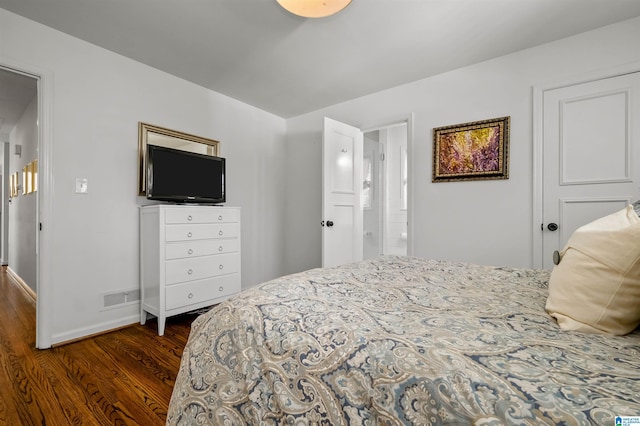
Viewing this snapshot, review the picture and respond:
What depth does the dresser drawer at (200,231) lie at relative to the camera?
240 cm

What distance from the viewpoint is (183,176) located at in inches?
107

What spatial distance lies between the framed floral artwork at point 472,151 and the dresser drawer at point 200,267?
2.27 meters

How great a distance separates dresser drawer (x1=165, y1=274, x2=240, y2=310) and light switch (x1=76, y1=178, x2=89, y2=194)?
1068 mm

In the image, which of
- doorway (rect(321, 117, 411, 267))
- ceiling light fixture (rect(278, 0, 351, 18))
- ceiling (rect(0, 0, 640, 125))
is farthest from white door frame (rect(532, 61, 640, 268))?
ceiling light fixture (rect(278, 0, 351, 18))

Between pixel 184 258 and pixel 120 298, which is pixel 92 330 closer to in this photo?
pixel 120 298

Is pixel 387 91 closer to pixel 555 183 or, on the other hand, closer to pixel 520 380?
pixel 555 183

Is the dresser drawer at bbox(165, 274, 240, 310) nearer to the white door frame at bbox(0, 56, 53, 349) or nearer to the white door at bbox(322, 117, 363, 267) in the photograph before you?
the white door frame at bbox(0, 56, 53, 349)

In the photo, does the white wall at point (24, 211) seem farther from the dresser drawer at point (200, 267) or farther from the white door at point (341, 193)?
the white door at point (341, 193)

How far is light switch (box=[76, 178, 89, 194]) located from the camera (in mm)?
2304

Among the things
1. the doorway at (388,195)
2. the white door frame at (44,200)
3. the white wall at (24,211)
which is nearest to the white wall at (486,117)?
the doorway at (388,195)

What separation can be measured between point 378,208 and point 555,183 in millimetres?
2533

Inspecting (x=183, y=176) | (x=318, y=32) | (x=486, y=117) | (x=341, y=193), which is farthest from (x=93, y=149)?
(x=486, y=117)

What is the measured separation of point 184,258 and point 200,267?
0.18 meters

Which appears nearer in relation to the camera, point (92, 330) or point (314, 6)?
point (314, 6)
